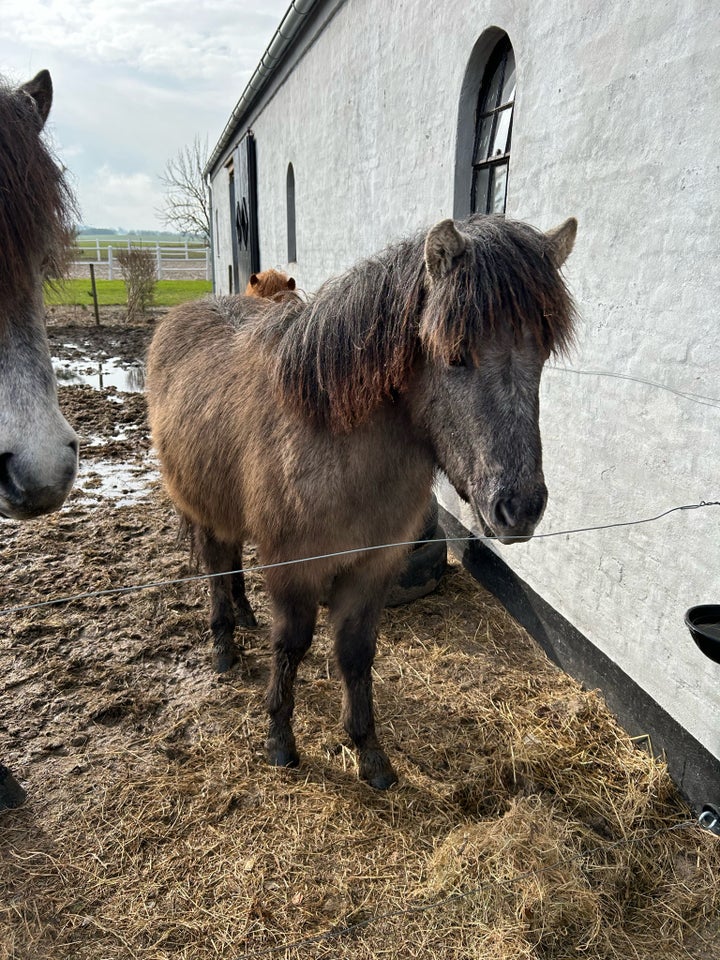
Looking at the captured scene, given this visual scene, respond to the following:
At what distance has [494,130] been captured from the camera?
405 cm

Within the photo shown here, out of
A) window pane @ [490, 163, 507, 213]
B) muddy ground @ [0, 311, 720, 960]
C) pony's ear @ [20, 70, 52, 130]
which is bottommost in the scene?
muddy ground @ [0, 311, 720, 960]

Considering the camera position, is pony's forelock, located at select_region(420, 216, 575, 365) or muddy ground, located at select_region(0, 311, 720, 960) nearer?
pony's forelock, located at select_region(420, 216, 575, 365)

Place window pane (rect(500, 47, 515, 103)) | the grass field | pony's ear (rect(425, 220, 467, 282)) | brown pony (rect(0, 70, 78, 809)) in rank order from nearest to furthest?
1. brown pony (rect(0, 70, 78, 809))
2. pony's ear (rect(425, 220, 467, 282))
3. window pane (rect(500, 47, 515, 103))
4. the grass field

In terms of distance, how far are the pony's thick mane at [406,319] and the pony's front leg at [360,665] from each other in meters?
0.76

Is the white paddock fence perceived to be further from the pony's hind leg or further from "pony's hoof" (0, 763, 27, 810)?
"pony's hoof" (0, 763, 27, 810)

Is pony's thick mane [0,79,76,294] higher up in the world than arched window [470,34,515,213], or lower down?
lower down

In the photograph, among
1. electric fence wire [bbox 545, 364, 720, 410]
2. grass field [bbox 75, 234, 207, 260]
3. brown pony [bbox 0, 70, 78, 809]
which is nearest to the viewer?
brown pony [bbox 0, 70, 78, 809]

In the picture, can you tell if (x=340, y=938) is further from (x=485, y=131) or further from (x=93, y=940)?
(x=485, y=131)

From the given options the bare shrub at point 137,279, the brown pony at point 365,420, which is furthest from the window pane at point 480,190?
the bare shrub at point 137,279

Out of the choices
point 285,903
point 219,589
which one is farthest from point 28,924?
point 219,589

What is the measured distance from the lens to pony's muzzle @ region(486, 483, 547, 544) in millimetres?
1659

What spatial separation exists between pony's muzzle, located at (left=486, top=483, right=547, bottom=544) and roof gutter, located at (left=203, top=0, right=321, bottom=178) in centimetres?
847

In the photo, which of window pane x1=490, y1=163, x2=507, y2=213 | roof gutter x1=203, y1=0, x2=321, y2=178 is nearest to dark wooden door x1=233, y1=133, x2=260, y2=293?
roof gutter x1=203, y1=0, x2=321, y2=178

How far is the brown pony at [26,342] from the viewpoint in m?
1.47
